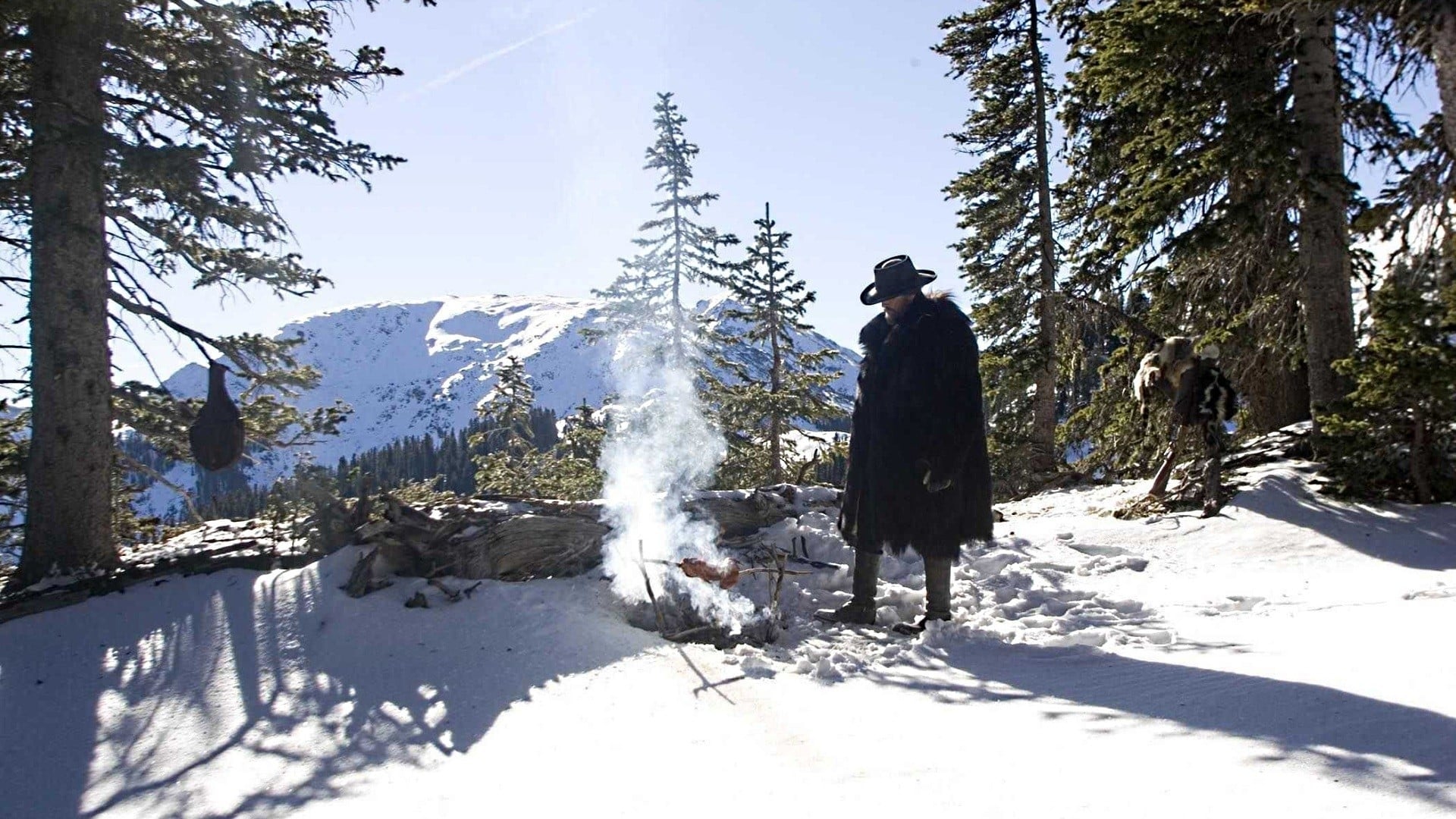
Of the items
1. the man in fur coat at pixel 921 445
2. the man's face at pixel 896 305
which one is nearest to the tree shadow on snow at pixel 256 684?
the man in fur coat at pixel 921 445

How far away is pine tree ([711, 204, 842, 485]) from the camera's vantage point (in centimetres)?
1945

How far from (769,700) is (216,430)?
233 inches

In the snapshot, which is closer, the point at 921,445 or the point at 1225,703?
the point at 1225,703

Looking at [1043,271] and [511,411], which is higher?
[1043,271]

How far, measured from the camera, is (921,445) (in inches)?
200

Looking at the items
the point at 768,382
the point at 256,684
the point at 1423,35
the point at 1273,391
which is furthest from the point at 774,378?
the point at 256,684

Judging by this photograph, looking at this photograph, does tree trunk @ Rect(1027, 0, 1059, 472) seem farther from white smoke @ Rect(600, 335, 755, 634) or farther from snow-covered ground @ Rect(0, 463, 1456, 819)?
snow-covered ground @ Rect(0, 463, 1456, 819)

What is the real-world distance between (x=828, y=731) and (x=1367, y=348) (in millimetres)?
6382

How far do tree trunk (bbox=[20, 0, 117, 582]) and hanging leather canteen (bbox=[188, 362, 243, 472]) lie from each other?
907 millimetres

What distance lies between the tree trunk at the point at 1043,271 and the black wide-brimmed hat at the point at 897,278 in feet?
39.3

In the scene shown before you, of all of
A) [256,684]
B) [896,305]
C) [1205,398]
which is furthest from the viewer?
[1205,398]

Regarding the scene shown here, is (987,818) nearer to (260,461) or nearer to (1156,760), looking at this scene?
(1156,760)

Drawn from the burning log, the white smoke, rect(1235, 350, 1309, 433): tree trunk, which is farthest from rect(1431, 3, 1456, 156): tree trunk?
the white smoke

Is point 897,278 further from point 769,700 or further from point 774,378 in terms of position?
point 774,378
